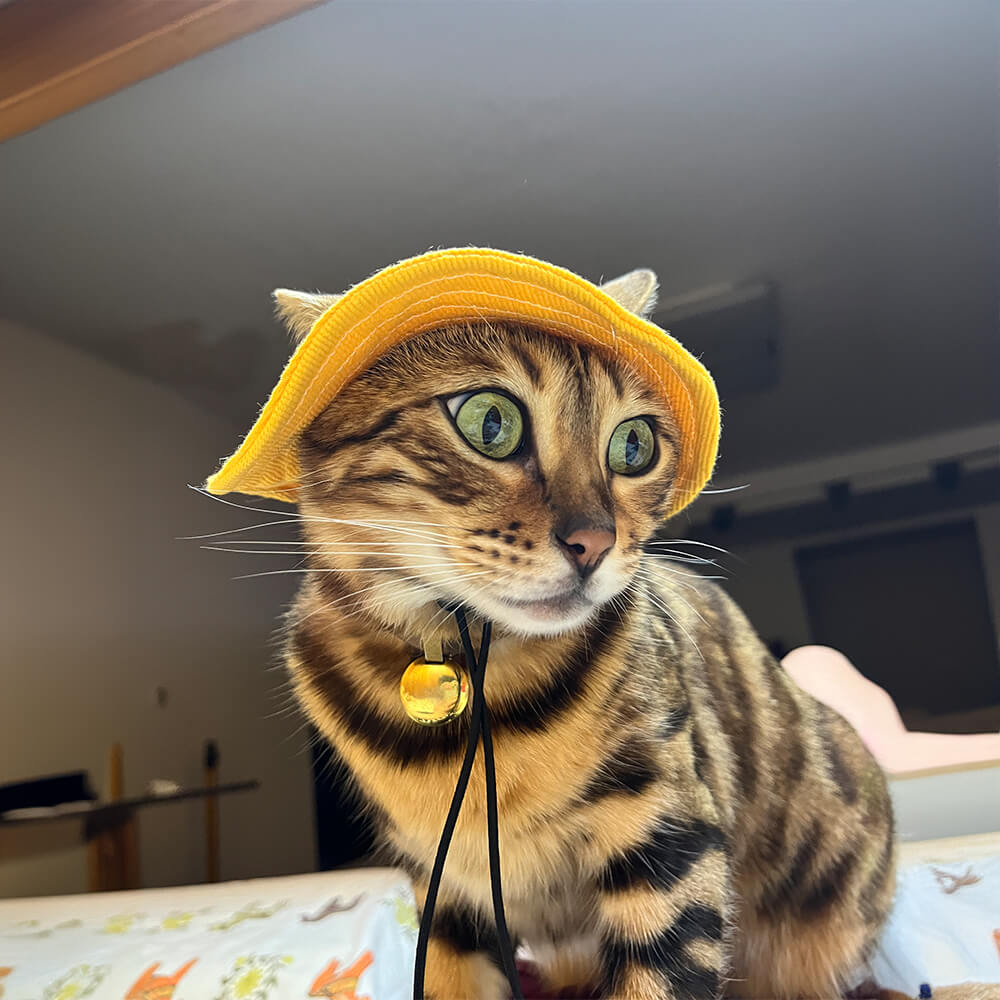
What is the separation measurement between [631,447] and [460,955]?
1.17 feet

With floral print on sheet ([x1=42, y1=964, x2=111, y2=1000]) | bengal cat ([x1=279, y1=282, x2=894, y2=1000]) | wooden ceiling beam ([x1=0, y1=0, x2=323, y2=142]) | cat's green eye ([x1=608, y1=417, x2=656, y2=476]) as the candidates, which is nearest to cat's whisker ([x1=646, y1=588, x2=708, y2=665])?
bengal cat ([x1=279, y1=282, x2=894, y2=1000])

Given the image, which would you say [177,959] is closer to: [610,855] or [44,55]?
[610,855]

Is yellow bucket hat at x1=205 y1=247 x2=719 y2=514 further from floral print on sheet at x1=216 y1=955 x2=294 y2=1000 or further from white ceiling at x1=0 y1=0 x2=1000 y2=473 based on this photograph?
floral print on sheet at x1=216 y1=955 x2=294 y2=1000

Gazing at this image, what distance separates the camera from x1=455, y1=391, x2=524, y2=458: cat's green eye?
0.45 meters

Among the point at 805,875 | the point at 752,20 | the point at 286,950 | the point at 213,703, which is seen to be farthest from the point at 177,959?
the point at 752,20

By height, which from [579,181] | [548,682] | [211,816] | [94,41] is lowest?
[211,816]

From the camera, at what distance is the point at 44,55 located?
0.86 m

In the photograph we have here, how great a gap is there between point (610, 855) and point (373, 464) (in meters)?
0.27

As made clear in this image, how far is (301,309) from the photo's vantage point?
57 centimetres

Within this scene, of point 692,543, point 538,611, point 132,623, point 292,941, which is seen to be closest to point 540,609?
point 538,611

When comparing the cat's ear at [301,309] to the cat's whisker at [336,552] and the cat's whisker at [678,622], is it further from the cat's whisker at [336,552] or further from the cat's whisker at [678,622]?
the cat's whisker at [678,622]

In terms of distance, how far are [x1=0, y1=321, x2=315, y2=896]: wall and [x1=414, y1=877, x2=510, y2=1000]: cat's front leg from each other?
0.19m

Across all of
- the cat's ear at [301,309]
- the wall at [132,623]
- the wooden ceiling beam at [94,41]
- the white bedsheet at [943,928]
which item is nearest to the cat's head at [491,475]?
the cat's ear at [301,309]

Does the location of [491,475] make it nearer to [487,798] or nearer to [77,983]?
[487,798]
